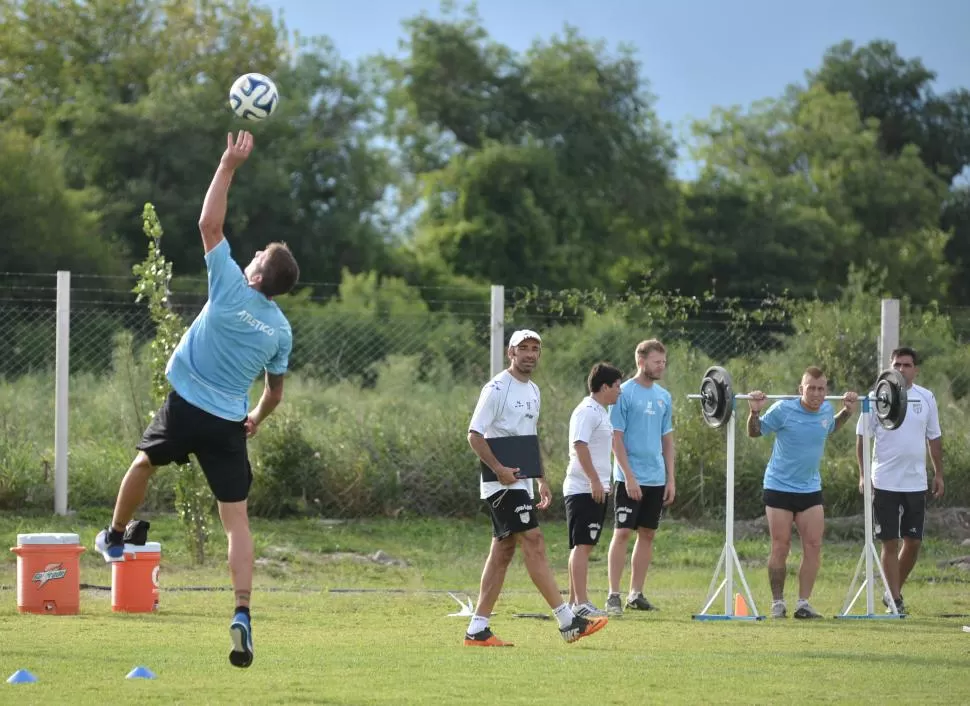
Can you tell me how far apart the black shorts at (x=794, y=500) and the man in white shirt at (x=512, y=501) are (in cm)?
286

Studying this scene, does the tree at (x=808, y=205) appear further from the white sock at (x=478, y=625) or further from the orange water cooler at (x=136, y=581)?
the white sock at (x=478, y=625)

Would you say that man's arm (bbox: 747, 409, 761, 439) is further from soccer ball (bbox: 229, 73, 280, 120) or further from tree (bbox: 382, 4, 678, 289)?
tree (bbox: 382, 4, 678, 289)

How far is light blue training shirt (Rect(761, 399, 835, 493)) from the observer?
11.5 metres

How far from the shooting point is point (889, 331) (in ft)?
52.6

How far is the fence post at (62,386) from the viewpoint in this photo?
1495 cm

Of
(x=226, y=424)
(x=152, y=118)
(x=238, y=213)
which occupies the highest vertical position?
(x=152, y=118)

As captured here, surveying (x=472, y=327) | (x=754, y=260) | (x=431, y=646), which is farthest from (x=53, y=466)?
(x=754, y=260)

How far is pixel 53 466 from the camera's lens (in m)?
15.6

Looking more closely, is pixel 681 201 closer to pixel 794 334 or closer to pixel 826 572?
pixel 794 334

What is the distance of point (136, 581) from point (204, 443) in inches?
137

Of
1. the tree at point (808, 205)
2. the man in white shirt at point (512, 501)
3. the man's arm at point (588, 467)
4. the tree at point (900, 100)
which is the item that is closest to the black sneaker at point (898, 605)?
the man's arm at point (588, 467)

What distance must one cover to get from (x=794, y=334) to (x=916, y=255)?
125 feet

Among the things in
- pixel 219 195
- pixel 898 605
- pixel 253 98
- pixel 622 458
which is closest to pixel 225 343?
pixel 219 195

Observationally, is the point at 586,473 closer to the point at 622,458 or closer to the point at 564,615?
the point at 622,458
